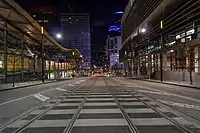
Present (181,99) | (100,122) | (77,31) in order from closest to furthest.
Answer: (100,122) → (181,99) → (77,31)

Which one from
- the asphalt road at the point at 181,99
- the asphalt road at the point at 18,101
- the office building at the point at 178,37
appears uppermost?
the office building at the point at 178,37

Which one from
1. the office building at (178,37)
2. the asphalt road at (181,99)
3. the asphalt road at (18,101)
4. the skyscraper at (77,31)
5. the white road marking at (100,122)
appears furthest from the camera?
the skyscraper at (77,31)

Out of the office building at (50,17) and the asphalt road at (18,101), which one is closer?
the asphalt road at (18,101)

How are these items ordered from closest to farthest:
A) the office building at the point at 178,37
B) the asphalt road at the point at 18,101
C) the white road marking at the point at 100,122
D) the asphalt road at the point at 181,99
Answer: the white road marking at the point at 100,122
the asphalt road at the point at 18,101
the asphalt road at the point at 181,99
the office building at the point at 178,37

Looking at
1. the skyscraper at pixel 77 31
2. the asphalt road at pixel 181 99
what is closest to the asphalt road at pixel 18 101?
the asphalt road at pixel 181 99

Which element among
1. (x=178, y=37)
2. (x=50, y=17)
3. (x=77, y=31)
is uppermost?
(x=50, y=17)

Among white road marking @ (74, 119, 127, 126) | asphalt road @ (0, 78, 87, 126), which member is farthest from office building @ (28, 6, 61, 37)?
white road marking @ (74, 119, 127, 126)

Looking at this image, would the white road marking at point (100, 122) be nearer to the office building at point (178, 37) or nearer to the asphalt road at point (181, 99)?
the asphalt road at point (181, 99)

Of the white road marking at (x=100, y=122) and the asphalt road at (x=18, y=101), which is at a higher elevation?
the white road marking at (x=100, y=122)

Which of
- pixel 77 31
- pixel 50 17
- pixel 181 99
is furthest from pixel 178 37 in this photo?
pixel 77 31

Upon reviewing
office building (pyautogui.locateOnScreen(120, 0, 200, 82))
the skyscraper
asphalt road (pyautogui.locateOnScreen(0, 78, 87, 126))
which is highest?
the skyscraper

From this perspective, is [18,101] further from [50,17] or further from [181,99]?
[50,17]

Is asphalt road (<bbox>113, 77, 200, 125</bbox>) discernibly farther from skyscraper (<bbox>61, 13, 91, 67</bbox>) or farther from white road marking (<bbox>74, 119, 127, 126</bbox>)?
skyscraper (<bbox>61, 13, 91, 67</bbox>)

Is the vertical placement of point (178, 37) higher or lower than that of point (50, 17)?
lower
